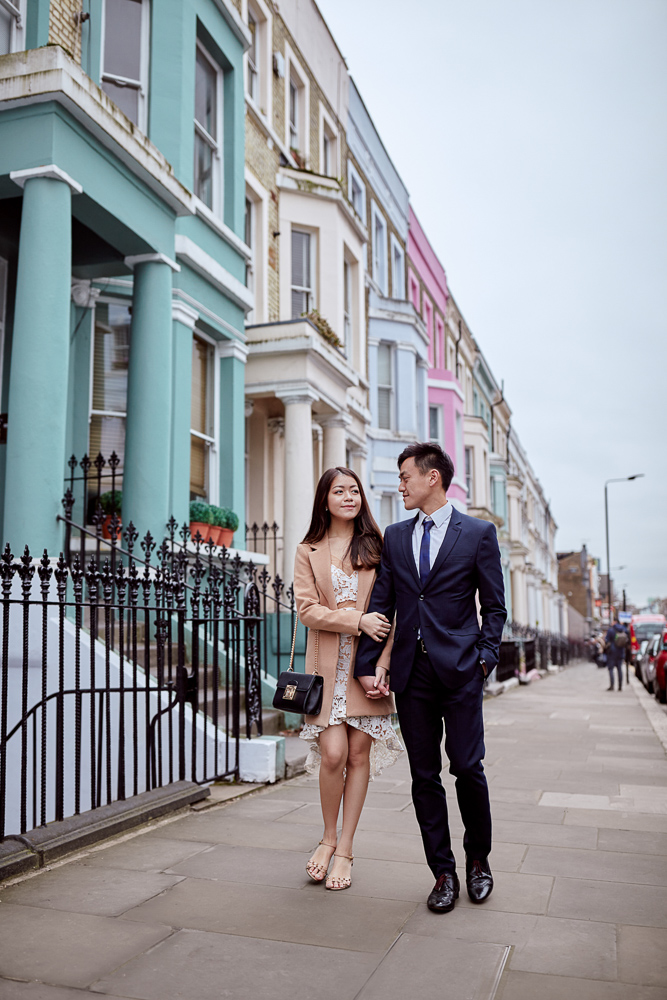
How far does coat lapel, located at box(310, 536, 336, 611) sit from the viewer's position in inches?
167

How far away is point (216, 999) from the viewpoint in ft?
9.34

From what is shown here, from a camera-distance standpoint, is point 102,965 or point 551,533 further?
point 551,533

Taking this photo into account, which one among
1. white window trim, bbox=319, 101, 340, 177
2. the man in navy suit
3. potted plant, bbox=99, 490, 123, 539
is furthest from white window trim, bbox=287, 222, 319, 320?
the man in navy suit

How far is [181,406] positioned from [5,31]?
394cm

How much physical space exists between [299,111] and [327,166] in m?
1.79

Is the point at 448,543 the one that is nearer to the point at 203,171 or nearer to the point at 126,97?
the point at 126,97

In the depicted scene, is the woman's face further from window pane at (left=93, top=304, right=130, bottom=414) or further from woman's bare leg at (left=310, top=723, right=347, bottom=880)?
window pane at (left=93, top=304, right=130, bottom=414)

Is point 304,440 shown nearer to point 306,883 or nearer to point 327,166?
point 327,166

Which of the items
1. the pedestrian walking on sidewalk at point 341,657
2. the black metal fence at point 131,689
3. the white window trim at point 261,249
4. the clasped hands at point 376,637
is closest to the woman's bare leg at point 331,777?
the pedestrian walking on sidewalk at point 341,657

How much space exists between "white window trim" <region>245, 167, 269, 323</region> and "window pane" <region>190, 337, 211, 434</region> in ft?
9.86

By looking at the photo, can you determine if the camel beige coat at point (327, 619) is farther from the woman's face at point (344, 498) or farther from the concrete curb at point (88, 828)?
the concrete curb at point (88, 828)

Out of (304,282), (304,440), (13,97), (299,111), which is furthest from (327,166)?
(13,97)

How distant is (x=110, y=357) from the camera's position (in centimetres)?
1022

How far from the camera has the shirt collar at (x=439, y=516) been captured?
13.2 feet
